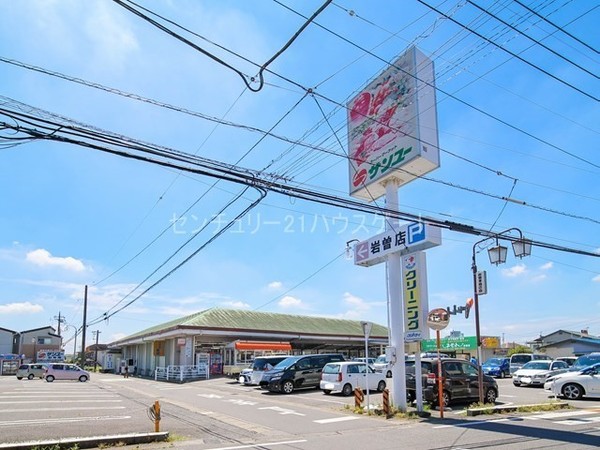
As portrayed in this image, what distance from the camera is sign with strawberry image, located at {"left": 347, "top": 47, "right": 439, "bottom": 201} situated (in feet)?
47.4

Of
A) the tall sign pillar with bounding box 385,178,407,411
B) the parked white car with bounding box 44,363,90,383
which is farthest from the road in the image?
the parked white car with bounding box 44,363,90,383

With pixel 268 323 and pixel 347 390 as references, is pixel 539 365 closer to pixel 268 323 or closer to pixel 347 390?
pixel 347 390

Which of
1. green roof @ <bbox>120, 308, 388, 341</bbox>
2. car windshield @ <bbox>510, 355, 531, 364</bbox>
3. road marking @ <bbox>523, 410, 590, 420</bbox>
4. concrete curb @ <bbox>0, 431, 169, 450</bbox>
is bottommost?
car windshield @ <bbox>510, 355, 531, 364</bbox>

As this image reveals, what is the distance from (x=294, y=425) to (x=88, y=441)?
17.0ft

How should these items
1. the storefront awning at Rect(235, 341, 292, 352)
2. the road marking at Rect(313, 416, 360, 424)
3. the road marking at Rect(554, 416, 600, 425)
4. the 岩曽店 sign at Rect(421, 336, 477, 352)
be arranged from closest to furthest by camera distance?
the road marking at Rect(554, 416, 600, 425) < the road marking at Rect(313, 416, 360, 424) < the storefront awning at Rect(235, 341, 292, 352) < the 岩曽店 sign at Rect(421, 336, 477, 352)

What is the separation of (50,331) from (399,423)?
250ft

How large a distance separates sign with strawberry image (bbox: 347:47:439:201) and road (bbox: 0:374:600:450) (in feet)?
23.7

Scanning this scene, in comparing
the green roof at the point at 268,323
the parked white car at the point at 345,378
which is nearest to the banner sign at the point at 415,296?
the parked white car at the point at 345,378

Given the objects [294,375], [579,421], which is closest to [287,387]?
[294,375]

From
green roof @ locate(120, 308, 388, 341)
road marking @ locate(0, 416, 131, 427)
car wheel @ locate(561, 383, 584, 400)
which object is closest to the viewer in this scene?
road marking @ locate(0, 416, 131, 427)

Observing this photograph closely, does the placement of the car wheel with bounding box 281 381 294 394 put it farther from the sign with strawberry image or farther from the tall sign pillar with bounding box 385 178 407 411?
the sign with strawberry image

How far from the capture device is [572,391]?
18.1 metres

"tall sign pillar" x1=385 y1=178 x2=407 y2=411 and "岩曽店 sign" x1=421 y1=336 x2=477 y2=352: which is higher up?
"tall sign pillar" x1=385 y1=178 x2=407 y2=411

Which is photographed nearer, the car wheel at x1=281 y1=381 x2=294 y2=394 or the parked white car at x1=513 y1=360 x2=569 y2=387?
the car wheel at x1=281 y1=381 x2=294 y2=394
